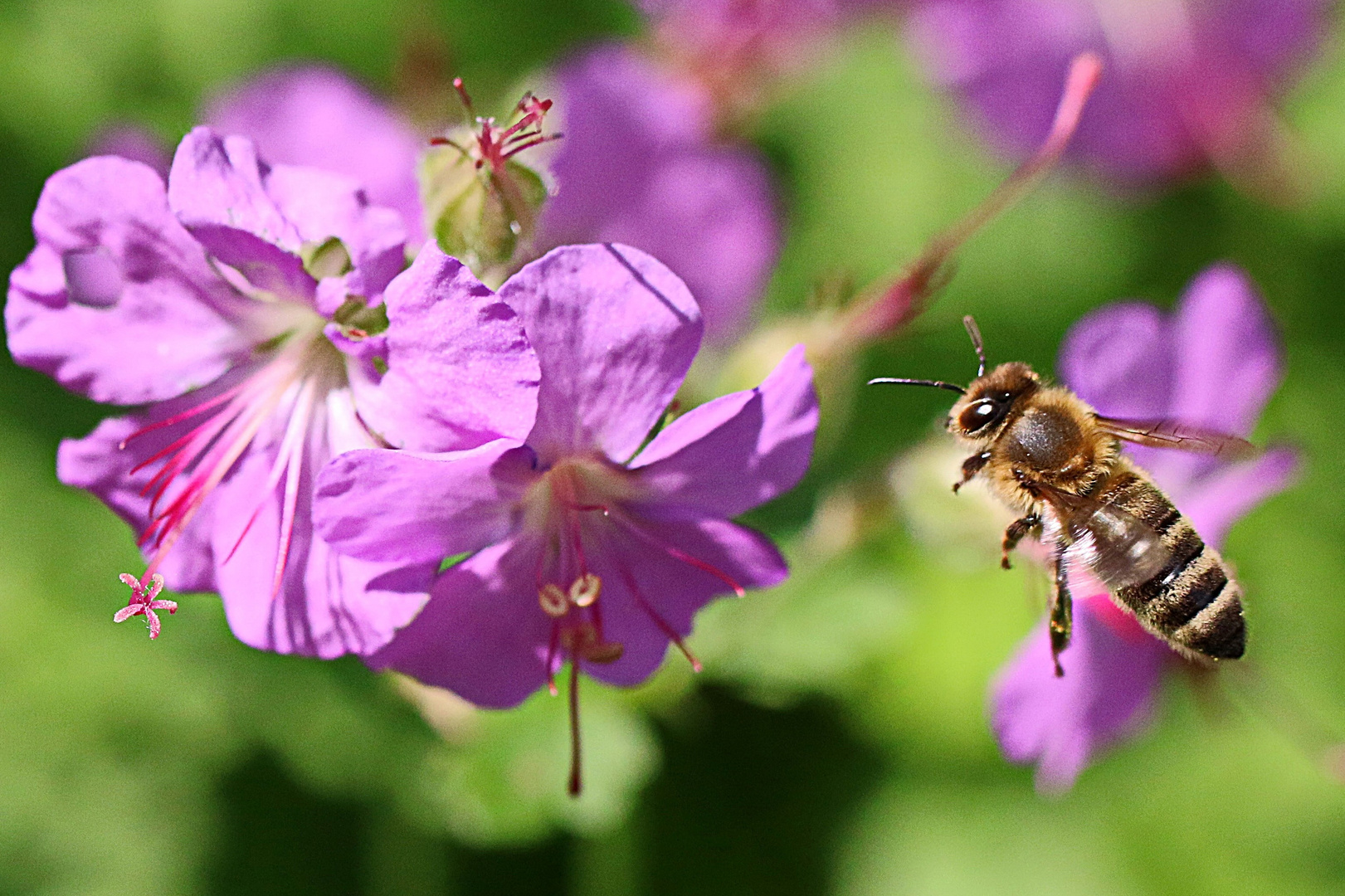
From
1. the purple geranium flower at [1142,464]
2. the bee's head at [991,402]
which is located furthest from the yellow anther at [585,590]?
the purple geranium flower at [1142,464]

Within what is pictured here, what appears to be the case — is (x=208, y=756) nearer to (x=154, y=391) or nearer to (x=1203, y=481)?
(x=154, y=391)

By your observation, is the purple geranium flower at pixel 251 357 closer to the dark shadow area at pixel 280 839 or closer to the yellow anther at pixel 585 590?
the yellow anther at pixel 585 590

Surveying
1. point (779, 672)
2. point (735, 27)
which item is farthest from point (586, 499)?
point (735, 27)

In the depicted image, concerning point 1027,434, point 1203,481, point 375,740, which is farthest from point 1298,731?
point 375,740

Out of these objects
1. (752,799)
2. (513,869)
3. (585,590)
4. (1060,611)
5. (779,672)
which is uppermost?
(585,590)

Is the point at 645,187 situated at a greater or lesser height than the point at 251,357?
lesser

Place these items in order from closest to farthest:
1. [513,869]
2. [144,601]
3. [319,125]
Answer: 1. [144,601]
2. [319,125]
3. [513,869]

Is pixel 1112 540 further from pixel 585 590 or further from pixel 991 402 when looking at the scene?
pixel 585 590
